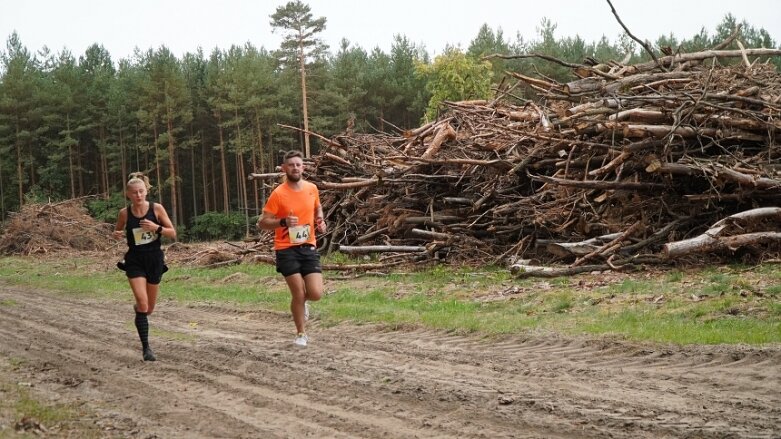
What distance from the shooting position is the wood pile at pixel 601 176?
1232 cm

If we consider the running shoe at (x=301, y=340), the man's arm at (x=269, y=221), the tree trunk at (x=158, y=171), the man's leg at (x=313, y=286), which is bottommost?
the running shoe at (x=301, y=340)

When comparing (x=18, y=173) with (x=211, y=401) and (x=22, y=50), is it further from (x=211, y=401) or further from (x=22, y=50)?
(x=211, y=401)

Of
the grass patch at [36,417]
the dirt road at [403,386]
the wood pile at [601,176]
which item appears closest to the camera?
the dirt road at [403,386]

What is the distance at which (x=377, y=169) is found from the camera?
57.5ft

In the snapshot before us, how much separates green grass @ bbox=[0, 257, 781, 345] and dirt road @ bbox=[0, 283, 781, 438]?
68cm

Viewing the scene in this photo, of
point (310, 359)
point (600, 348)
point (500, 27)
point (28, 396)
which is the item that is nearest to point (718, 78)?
point (600, 348)

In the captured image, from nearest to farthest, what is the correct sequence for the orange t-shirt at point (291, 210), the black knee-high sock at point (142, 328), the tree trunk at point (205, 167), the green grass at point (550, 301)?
the black knee-high sock at point (142, 328), the orange t-shirt at point (291, 210), the green grass at point (550, 301), the tree trunk at point (205, 167)

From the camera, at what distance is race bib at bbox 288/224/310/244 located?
7543 mm

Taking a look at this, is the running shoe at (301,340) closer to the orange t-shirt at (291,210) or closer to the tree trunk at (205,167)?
the orange t-shirt at (291,210)


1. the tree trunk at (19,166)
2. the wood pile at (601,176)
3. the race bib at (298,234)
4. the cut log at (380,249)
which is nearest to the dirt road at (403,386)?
the race bib at (298,234)

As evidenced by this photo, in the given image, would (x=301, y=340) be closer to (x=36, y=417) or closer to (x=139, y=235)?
(x=139, y=235)

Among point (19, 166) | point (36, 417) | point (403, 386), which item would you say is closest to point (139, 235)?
point (36, 417)

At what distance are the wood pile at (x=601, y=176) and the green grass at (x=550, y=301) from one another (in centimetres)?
100

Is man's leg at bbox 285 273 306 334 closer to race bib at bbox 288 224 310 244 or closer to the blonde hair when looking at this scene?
race bib at bbox 288 224 310 244
